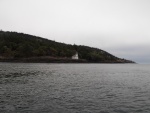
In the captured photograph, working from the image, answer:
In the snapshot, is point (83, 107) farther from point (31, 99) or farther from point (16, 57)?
point (16, 57)

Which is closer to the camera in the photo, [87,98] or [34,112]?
[34,112]

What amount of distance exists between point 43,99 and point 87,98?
662 cm

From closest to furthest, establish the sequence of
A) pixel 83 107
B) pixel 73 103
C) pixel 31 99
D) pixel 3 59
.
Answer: pixel 83 107 → pixel 73 103 → pixel 31 99 → pixel 3 59

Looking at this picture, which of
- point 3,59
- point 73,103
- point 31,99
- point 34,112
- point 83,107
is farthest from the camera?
point 3,59

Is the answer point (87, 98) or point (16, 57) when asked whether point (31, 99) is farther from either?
point (16, 57)

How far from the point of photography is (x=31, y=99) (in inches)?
1154

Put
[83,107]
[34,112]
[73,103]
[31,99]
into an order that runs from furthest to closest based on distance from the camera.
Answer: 1. [31,99]
2. [73,103]
3. [83,107]
4. [34,112]

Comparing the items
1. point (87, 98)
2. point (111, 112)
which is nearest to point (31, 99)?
point (87, 98)

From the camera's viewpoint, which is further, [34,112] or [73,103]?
[73,103]

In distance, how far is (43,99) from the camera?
2942 centimetres

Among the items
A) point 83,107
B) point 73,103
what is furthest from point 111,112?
point 73,103

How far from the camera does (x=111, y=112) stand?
23391mm

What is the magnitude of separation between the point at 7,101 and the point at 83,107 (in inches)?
415

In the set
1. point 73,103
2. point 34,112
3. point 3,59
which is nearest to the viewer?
point 34,112
